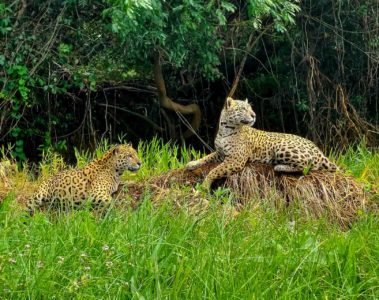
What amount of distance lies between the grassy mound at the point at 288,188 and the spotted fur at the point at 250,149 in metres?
0.08

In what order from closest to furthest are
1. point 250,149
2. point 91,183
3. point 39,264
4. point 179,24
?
point 39,264 < point 91,183 < point 250,149 < point 179,24

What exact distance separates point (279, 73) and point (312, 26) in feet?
3.16

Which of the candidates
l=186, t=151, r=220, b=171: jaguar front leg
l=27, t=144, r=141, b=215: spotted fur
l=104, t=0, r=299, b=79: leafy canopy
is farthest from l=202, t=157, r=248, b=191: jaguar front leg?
l=104, t=0, r=299, b=79: leafy canopy

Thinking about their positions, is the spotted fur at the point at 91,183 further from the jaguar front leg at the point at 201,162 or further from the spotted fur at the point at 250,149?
the spotted fur at the point at 250,149

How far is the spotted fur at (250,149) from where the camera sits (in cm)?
828

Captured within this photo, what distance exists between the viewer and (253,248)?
5414mm

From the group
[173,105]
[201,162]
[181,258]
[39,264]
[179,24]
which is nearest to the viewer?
[39,264]

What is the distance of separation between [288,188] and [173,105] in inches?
195

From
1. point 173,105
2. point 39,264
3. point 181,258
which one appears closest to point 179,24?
point 173,105

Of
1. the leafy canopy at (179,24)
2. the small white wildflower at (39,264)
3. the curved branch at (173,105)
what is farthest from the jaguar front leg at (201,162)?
the small white wildflower at (39,264)

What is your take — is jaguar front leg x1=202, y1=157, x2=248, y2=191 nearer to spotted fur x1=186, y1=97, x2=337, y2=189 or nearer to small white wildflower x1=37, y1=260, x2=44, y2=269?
spotted fur x1=186, y1=97, x2=337, y2=189

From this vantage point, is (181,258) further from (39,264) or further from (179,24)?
(179,24)

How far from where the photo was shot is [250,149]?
841 centimetres

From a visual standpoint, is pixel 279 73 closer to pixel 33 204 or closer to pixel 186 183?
pixel 186 183
